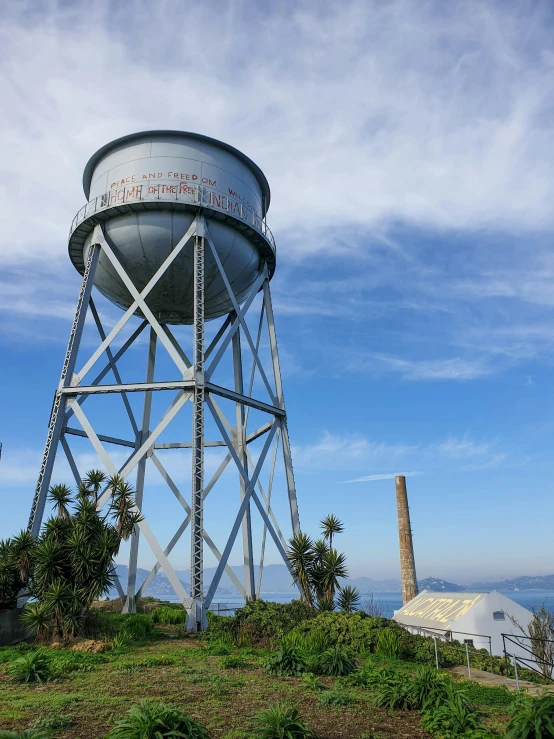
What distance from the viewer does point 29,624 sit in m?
15.5

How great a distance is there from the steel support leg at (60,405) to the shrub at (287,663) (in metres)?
10.5

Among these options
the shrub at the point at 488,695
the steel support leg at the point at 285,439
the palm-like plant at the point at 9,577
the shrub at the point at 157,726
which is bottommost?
the shrub at the point at 488,695

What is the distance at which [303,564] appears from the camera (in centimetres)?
2058

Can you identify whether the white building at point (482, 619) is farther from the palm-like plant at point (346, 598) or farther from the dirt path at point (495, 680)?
the dirt path at point (495, 680)

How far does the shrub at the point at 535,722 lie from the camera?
648cm

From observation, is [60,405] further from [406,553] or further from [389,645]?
[406,553]

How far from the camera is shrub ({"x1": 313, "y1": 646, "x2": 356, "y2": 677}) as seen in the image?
11359 mm

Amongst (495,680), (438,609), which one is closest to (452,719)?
(495,680)

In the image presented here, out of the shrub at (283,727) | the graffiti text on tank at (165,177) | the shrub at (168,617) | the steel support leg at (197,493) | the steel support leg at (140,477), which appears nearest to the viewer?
the shrub at (283,727)

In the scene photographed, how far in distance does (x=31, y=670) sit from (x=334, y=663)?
575 centimetres

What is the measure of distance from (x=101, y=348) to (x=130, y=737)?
51.5 feet

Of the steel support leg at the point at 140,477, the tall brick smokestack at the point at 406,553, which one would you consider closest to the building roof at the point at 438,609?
the tall brick smokestack at the point at 406,553

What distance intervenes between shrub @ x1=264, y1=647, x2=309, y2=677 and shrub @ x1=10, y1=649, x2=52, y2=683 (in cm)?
423

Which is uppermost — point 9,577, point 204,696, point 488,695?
point 9,577
